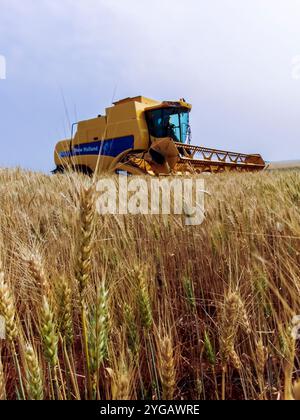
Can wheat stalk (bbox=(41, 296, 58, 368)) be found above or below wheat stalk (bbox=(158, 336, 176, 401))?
above

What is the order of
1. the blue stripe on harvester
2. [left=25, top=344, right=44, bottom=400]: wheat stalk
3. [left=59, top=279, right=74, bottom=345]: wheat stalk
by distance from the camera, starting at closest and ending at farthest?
1. [left=25, top=344, right=44, bottom=400]: wheat stalk
2. [left=59, top=279, right=74, bottom=345]: wheat stalk
3. the blue stripe on harvester

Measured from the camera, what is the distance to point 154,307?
0.92 metres

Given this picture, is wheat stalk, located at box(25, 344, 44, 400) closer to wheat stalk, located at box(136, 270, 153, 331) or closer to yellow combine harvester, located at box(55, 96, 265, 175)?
wheat stalk, located at box(136, 270, 153, 331)

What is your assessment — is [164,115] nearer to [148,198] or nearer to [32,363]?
[148,198]

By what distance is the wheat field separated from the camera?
0.54 m

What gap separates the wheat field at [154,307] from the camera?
0.54 meters

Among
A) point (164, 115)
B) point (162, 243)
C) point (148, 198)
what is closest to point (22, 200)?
point (148, 198)

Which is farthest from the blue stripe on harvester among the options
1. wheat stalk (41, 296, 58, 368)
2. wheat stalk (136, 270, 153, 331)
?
wheat stalk (41, 296, 58, 368)

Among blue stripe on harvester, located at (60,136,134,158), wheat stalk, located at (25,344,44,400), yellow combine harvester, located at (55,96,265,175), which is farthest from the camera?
blue stripe on harvester, located at (60,136,134,158)

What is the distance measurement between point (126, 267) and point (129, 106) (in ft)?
27.2

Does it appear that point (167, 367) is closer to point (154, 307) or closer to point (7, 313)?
point (7, 313)

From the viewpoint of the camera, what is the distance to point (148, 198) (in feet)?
6.00

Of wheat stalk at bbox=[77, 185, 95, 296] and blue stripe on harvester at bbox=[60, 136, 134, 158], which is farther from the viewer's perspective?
blue stripe on harvester at bbox=[60, 136, 134, 158]

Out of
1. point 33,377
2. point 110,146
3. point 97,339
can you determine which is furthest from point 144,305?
point 110,146
